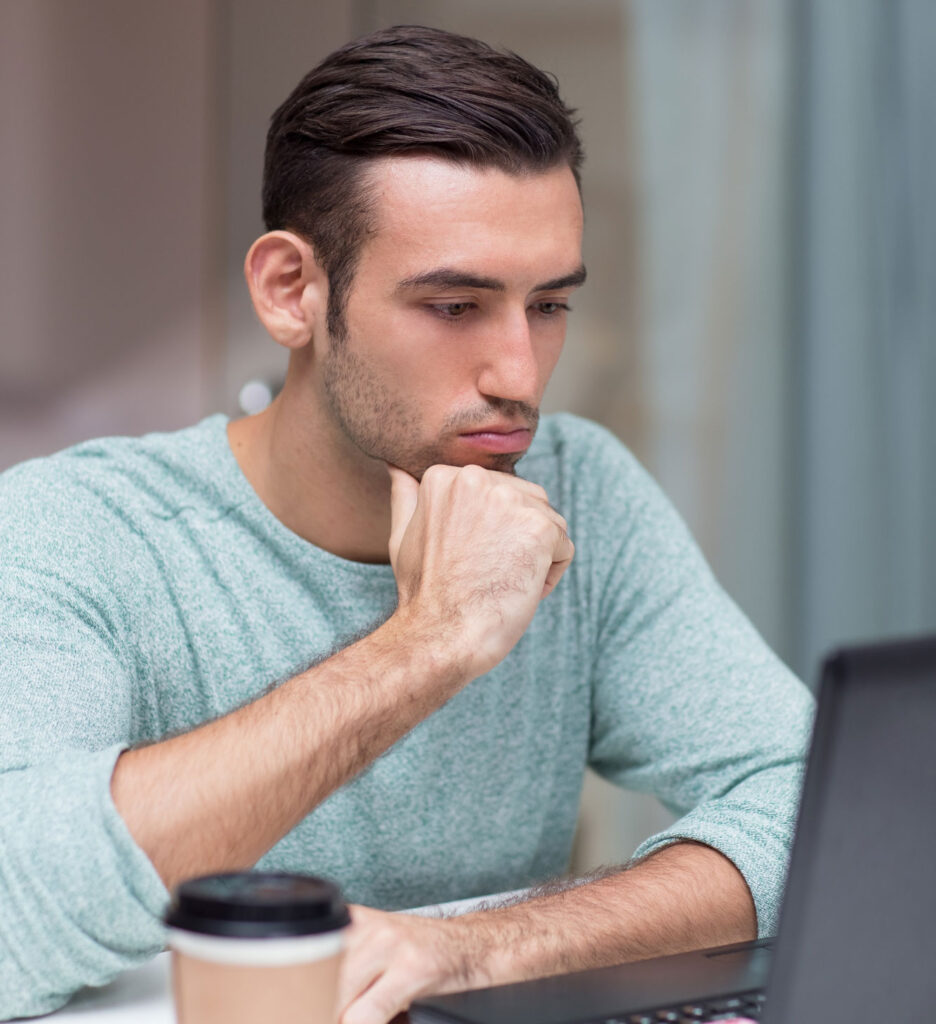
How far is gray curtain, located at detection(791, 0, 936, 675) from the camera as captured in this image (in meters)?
2.01

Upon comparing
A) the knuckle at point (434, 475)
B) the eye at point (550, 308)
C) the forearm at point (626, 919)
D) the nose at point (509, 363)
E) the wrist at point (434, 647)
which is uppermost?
the eye at point (550, 308)

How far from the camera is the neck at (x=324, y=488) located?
130cm

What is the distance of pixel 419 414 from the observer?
1213mm

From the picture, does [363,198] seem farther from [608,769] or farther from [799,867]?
[799,867]

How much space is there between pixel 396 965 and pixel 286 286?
0.80 meters

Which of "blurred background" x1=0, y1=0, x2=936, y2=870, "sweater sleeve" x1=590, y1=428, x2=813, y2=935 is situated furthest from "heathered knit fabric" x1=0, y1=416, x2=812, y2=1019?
"blurred background" x1=0, y1=0, x2=936, y2=870

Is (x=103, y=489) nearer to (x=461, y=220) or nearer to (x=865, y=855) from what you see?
(x=461, y=220)

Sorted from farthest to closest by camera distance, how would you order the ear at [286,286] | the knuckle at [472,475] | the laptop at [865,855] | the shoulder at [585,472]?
the shoulder at [585,472] < the ear at [286,286] < the knuckle at [472,475] < the laptop at [865,855]

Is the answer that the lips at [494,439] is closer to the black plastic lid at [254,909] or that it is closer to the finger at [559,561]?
the finger at [559,561]

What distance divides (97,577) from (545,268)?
1.68 ft

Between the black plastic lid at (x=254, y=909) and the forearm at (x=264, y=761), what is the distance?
304mm

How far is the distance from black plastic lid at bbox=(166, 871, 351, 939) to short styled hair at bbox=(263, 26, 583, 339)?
80 cm

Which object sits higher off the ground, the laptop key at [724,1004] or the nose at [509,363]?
the nose at [509,363]

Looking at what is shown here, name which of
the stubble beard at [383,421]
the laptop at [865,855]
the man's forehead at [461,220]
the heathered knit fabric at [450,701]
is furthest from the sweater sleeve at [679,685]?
the laptop at [865,855]
